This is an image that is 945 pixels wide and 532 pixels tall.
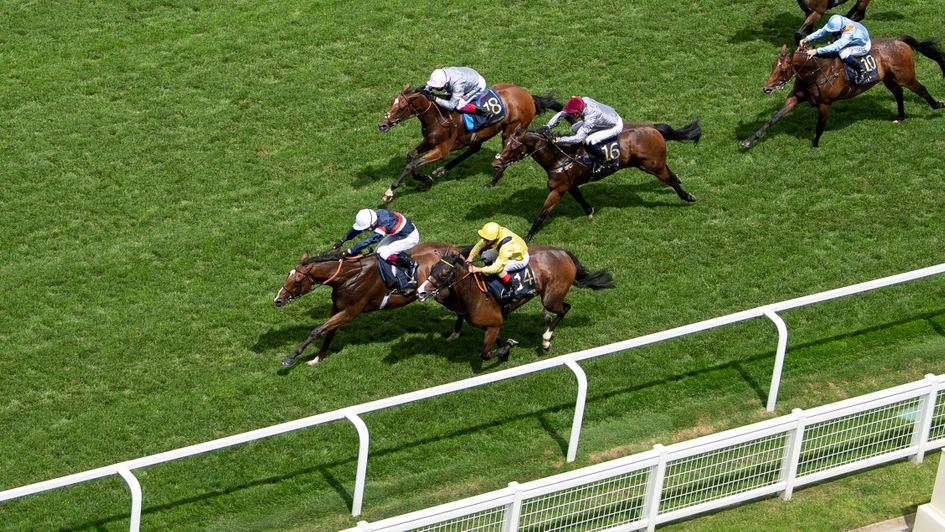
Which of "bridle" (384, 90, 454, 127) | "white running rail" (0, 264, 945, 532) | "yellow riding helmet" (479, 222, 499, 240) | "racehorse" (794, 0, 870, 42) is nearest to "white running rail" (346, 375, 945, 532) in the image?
"white running rail" (0, 264, 945, 532)

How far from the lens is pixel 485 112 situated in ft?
49.8

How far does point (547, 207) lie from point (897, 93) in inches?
188

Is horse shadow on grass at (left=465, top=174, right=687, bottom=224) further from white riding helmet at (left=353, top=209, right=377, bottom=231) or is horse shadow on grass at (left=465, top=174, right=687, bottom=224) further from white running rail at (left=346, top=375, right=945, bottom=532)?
white running rail at (left=346, top=375, right=945, bottom=532)

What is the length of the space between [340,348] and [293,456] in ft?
5.61

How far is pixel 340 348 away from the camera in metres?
12.9

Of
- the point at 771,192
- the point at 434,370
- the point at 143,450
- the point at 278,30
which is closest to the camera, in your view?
the point at 143,450

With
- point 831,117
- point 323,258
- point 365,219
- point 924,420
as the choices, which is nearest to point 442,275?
point 365,219

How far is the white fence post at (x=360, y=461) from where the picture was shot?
10.1 metres

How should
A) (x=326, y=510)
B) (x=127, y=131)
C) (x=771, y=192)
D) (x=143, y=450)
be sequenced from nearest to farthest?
(x=326, y=510), (x=143, y=450), (x=771, y=192), (x=127, y=131)

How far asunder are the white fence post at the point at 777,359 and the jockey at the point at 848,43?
4.79 metres

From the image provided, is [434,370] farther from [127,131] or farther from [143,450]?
[127,131]

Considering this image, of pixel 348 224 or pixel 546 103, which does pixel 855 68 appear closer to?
pixel 546 103

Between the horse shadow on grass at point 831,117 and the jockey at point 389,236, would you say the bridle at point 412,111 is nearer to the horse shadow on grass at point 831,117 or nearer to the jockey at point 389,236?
the jockey at point 389,236

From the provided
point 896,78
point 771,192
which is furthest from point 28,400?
point 896,78
